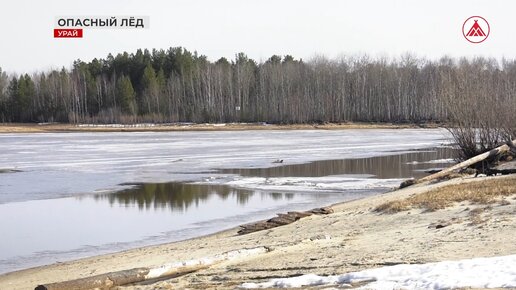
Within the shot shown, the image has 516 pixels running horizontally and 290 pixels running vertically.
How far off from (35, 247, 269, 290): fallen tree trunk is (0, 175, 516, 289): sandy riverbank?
0.15 metres

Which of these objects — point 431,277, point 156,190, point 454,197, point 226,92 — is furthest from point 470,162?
point 226,92

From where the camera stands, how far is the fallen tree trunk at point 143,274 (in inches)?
379

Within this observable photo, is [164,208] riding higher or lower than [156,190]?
lower

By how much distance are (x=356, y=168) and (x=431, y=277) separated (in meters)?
22.9

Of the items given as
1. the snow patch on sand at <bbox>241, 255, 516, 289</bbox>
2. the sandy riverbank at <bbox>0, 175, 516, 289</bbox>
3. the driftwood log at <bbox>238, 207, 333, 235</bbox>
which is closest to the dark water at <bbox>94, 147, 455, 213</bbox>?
the driftwood log at <bbox>238, 207, 333, 235</bbox>

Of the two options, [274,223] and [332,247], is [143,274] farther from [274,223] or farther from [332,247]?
[274,223]

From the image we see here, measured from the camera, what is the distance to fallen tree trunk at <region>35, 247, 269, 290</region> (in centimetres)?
962

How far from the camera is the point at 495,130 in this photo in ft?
83.1

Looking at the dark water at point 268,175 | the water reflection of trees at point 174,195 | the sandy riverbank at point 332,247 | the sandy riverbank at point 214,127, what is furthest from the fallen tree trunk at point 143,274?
the sandy riverbank at point 214,127

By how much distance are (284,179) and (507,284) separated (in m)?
18.9

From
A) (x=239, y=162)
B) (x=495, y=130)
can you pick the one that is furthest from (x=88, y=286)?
(x=239, y=162)

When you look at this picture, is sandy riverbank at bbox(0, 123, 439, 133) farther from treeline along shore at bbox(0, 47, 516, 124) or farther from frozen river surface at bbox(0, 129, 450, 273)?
frozen river surface at bbox(0, 129, 450, 273)

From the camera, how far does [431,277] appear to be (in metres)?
8.30

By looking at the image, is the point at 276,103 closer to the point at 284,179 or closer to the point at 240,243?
the point at 284,179
